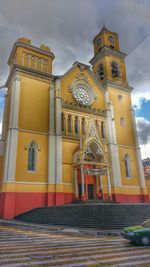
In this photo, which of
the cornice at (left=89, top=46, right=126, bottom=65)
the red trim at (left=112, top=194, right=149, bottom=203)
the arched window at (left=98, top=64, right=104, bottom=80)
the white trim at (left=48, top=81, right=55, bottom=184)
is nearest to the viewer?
the white trim at (left=48, top=81, right=55, bottom=184)

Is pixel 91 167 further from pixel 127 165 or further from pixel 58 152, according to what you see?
pixel 127 165

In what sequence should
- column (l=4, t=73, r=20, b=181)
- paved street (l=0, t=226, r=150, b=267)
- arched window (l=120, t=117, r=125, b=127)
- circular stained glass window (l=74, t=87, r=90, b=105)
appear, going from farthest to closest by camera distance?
arched window (l=120, t=117, r=125, b=127), circular stained glass window (l=74, t=87, r=90, b=105), column (l=4, t=73, r=20, b=181), paved street (l=0, t=226, r=150, b=267)

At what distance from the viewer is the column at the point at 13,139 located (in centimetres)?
1871

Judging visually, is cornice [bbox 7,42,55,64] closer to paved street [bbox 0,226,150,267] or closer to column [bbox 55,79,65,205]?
column [bbox 55,79,65,205]

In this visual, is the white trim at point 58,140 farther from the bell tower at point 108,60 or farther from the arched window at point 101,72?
the arched window at point 101,72

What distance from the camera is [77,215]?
14.9m

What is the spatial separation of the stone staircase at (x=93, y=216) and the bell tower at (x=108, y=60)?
768 inches

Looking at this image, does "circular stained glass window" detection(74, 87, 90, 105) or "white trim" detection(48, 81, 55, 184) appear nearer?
"white trim" detection(48, 81, 55, 184)

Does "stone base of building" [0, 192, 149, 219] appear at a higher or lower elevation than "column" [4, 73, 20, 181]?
lower

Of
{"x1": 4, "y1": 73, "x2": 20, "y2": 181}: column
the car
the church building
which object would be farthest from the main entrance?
the car

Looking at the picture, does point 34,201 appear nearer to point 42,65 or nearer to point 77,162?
point 77,162

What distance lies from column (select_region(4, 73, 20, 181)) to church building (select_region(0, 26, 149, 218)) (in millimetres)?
89

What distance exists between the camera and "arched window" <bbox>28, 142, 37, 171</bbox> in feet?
67.3

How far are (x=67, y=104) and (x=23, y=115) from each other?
5.73m
